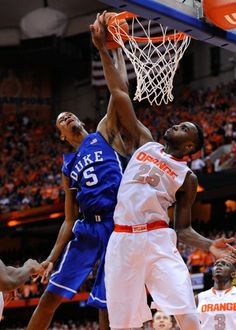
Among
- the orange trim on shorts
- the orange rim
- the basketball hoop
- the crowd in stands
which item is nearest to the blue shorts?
the orange trim on shorts

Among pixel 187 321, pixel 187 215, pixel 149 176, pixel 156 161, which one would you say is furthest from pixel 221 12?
pixel 187 321

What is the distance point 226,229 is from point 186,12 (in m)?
13.4

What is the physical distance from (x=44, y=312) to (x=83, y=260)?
544 mm

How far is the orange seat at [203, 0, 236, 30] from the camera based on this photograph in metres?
6.18

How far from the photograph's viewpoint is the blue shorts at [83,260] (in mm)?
6516

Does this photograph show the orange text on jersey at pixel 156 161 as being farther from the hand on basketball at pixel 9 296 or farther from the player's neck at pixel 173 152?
the hand on basketball at pixel 9 296

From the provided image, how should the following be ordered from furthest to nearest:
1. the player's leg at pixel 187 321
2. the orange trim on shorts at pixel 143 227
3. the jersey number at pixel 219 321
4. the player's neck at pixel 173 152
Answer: the jersey number at pixel 219 321 < the player's neck at pixel 173 152 < the orange trim on shorts at pixel 143 227 < the player's leg at pixel 187 321

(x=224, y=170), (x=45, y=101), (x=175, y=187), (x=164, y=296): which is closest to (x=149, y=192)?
(x=175, y=187)

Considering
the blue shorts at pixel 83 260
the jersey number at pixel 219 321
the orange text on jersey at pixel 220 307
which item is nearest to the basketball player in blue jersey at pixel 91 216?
the blue shorts at pixel 83 260

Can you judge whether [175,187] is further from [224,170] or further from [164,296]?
[224,170]

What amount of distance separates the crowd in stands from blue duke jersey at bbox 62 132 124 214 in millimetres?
11877

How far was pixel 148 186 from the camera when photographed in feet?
19.7

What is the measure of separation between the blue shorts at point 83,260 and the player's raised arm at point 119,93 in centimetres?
79

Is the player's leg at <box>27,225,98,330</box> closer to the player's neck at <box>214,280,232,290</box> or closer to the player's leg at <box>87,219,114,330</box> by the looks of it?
the player's leg at <box>87,219,114,330</box>
